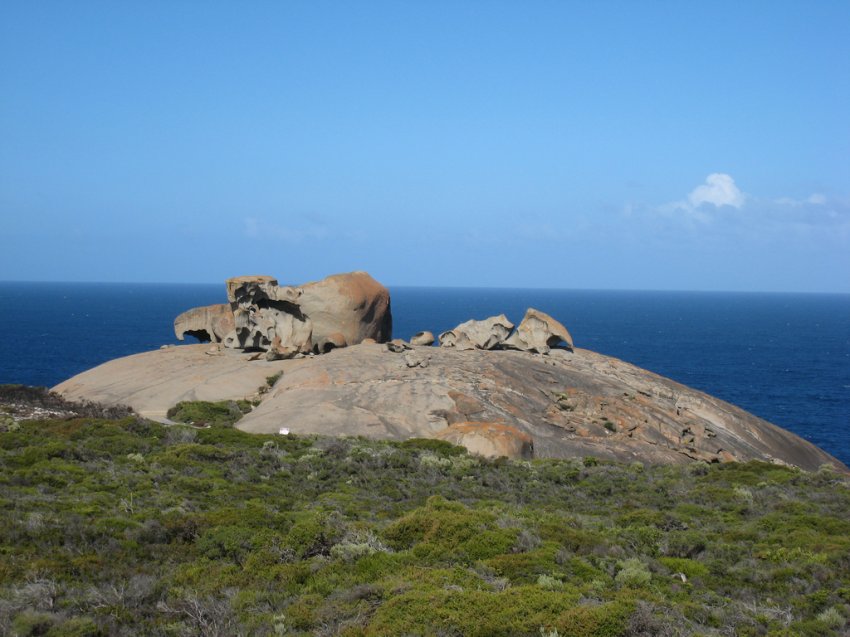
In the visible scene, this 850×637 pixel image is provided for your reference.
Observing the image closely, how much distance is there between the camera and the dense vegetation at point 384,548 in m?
13.1

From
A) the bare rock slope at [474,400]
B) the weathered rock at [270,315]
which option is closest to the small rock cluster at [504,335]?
the bare rock slope at [474,400]

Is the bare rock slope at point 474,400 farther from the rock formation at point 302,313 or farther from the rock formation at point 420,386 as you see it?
the rock formation at point 302,313

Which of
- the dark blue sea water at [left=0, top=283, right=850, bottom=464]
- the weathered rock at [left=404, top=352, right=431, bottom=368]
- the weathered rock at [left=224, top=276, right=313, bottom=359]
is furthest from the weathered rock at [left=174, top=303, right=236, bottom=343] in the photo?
the dark blue sea water at [left=0, top=283, right=850, bottom=464]

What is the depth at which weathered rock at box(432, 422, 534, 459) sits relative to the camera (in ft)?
105

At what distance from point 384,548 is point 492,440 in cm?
1568

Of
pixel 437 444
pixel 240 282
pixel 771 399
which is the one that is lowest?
pixel 771 399

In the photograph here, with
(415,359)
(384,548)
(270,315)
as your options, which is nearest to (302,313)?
(270,315)

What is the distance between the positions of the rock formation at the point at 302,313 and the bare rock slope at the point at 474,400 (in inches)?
69.9

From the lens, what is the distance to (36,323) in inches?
5984

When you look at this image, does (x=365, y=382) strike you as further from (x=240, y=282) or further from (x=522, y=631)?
(x=522, y=631)

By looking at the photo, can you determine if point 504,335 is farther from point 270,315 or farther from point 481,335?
point 270,315

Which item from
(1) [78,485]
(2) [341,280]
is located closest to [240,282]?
(2) [341,280]

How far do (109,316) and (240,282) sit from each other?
470 ft

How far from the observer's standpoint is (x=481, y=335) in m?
47.9
